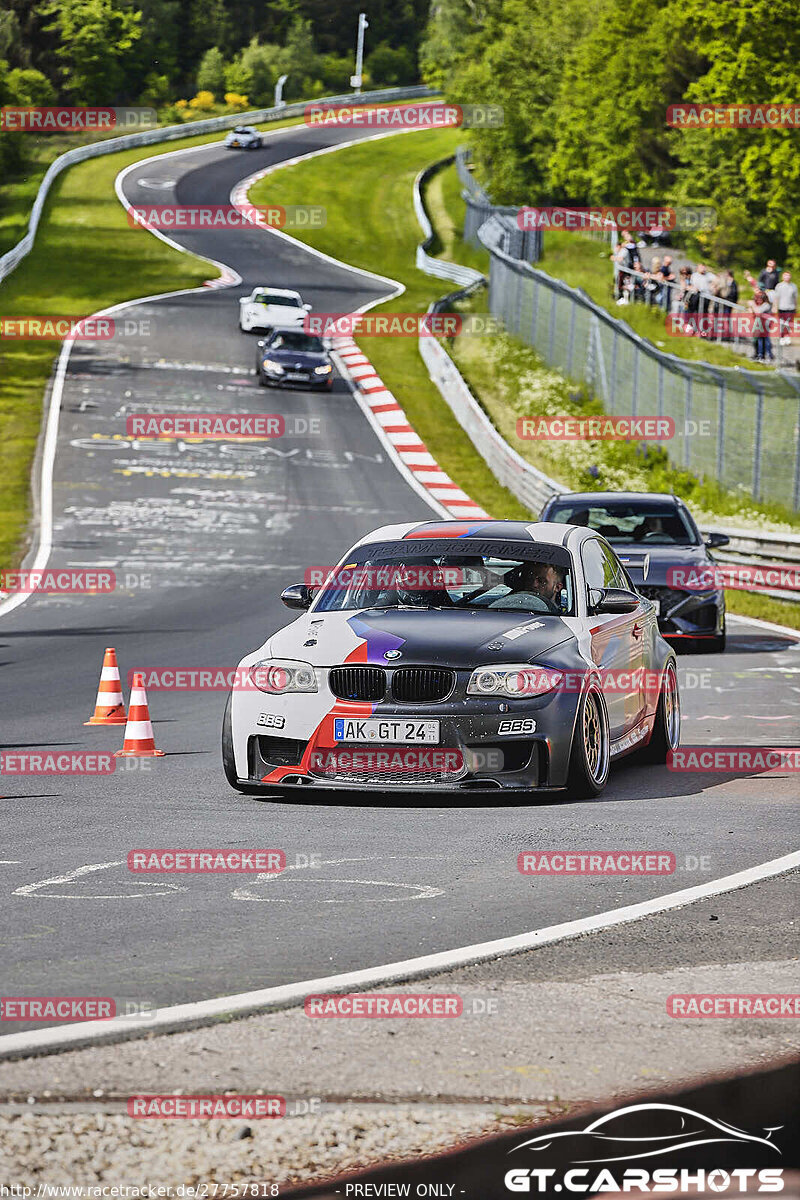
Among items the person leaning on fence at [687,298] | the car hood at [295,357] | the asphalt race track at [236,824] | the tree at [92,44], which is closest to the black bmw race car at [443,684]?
the asphalt race track at [236,824]

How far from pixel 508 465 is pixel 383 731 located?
87.5 feet

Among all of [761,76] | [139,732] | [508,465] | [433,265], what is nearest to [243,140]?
[433,265]

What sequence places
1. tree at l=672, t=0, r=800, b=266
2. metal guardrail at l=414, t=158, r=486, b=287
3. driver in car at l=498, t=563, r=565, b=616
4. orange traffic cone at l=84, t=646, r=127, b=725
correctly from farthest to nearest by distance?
1. metal guardrail at l=414, t=158, r=486, b=287
2. tree at l=672, t=0, r=800, b=266
3. orange traffic cone at l=84, t=646, r=127, b=725
4. driver in car at l=498, t=563, r=565, b=616

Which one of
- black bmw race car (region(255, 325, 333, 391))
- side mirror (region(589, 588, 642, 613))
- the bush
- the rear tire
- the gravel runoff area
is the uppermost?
the bush

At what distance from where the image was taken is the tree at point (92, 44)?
356ft

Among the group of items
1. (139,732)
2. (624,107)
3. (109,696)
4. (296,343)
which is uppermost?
(624,107)

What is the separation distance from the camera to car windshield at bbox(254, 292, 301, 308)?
50344mm

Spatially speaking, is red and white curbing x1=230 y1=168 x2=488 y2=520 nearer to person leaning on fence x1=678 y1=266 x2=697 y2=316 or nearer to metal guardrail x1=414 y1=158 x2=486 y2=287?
person leaning on fence x1=678 y1=266 x2=697 y2=316

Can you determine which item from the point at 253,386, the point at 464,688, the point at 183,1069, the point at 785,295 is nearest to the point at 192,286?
the point at 253,386

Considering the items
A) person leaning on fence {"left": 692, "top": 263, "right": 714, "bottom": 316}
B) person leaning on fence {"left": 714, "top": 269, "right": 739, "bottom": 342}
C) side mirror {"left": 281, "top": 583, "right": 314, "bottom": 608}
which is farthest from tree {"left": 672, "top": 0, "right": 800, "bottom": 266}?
side mirror {"left": 281, "top": 583, "right": 314, "bottom": 608}

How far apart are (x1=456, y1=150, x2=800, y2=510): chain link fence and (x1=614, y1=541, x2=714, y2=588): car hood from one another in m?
8.80

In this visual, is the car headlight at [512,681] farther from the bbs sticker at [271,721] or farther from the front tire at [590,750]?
the bbs sticker at [271,721]

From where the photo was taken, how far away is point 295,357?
4359cm

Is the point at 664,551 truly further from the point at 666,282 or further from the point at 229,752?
the point at 666,282
